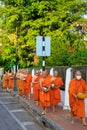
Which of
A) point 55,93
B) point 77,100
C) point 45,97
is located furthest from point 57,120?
point 55,93

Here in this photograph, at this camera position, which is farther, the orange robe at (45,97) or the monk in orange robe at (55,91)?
the monk in orange robe at (55,91)

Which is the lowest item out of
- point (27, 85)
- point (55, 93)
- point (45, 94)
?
point (27, 85)

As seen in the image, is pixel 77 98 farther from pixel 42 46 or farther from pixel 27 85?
pixel 27 85

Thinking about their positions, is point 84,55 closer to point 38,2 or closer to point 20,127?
point 20,127

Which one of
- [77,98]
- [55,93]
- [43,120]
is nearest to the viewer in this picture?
[77,98]

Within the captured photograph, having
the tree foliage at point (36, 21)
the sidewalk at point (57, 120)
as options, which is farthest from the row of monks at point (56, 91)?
the tree foliage at point (36, 21)

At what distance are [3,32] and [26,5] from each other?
4.58 meters

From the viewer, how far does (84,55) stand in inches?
1139

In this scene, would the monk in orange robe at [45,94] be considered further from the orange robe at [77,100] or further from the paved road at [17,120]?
the orange robe at [77,100]

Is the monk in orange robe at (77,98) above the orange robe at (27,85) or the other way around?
above

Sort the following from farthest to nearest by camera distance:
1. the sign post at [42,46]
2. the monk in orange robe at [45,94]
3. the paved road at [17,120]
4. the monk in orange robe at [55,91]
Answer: the sign post at [42,46] < the monk in orange robe at [55,91] < the monk in orange robe at [45,94] < the paved road at [17,120]

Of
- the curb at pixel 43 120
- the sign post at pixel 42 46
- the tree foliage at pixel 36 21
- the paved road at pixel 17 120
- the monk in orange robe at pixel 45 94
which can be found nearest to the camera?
the curb at pixel 43 120

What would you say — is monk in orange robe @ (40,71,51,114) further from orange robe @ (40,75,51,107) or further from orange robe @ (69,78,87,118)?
orange robe @ (69,78,87,118)

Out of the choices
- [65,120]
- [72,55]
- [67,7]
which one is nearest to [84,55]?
[72,55]
